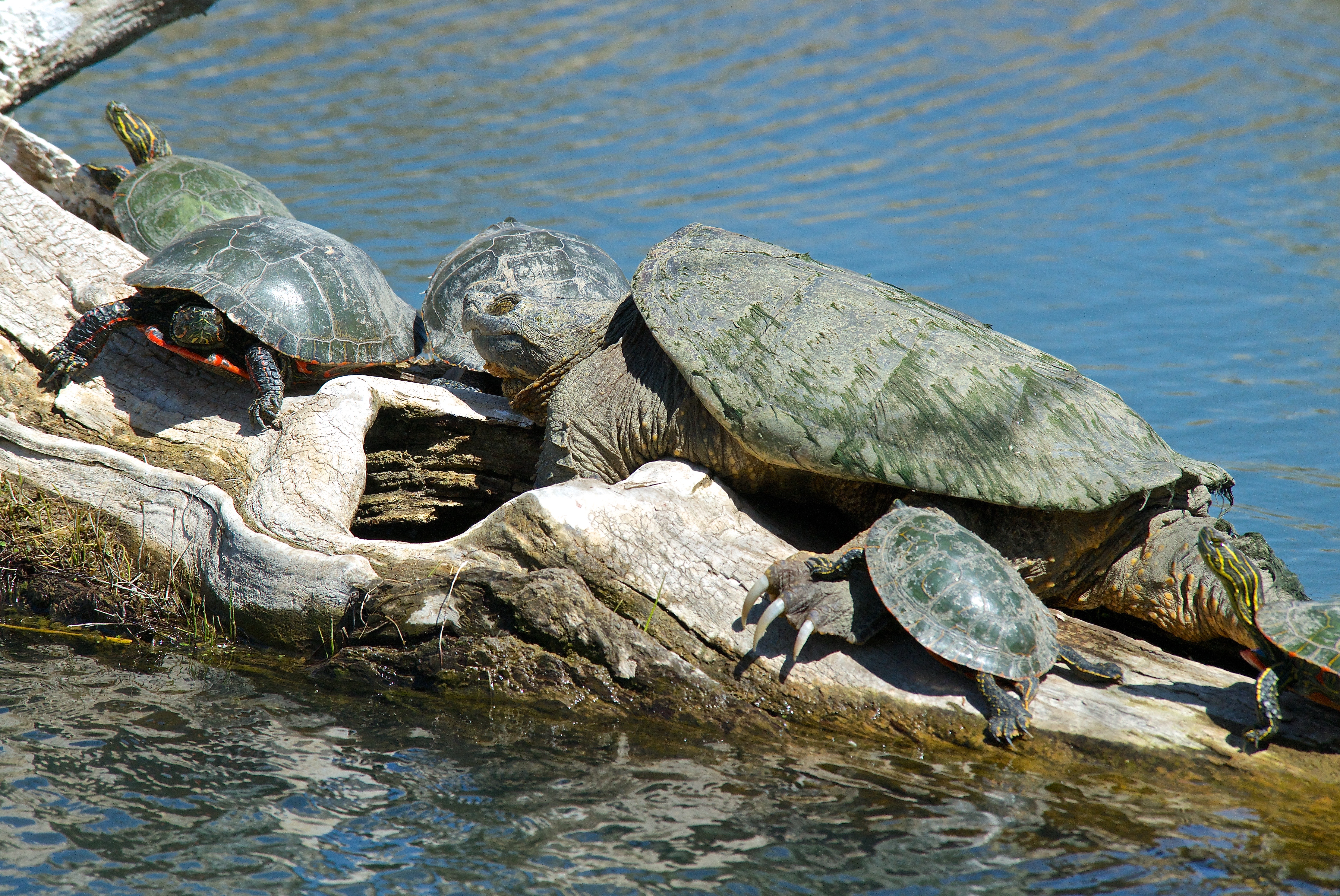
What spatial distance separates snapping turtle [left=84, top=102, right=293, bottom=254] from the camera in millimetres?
6000

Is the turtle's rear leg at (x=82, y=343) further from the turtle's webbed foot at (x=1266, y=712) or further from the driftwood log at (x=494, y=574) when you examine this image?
the turtle's webbed foot at (x=1266, y=712)

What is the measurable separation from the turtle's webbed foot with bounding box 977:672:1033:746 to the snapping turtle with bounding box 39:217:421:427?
120 inches

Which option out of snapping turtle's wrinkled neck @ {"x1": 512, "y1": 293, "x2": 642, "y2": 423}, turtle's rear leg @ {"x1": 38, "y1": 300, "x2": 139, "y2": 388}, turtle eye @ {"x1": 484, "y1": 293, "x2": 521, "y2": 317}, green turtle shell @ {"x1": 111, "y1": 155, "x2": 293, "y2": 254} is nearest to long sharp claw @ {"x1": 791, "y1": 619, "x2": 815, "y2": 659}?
snapping turtle's wrinkled neck @ {"x1": 512, "y1": 293, "x2": 642, "y2": 423}

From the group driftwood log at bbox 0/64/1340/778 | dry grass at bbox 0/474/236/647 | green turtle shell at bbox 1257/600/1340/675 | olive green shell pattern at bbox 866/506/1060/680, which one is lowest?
dry grass at bbox 0/474/236/647

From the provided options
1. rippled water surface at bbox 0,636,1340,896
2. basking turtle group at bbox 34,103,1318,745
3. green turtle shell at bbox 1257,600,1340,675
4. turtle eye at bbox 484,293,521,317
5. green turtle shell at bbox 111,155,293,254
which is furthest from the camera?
green turtle shell at bbox 111,155,293,254

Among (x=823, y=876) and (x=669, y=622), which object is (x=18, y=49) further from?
(x=823, y=876)

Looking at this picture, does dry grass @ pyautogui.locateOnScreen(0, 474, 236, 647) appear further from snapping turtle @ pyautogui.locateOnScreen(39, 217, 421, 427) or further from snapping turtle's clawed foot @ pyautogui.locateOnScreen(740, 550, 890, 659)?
snapping turtle's clawed foot @ pyautogui.locateOnScreen(740, 550, 890, 659)

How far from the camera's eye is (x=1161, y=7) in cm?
1794

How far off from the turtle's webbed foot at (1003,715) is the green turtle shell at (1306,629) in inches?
31.7

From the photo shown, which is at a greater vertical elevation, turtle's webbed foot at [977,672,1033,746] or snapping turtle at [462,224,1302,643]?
snapping turtle at [462,224,1302,643]

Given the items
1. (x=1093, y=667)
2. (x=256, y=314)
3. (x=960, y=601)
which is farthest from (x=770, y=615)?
(x=256, y=314)

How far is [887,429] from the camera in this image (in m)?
3.85

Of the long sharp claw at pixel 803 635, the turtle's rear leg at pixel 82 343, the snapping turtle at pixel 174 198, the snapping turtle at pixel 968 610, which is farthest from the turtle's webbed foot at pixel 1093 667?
the snapping turtle at pixel 174 198

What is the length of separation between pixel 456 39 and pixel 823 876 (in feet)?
57.3
